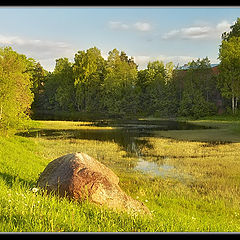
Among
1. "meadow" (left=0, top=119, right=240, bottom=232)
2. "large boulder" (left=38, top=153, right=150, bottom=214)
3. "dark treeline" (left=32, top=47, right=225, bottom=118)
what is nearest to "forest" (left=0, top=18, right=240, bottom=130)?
"dark treeline" (left=32, top=47, right=225, bottom=118)

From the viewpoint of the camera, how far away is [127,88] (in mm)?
85125

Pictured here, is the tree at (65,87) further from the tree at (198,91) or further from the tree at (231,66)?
the tree at (231,66)

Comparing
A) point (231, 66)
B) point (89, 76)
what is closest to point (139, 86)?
point (89, 76)

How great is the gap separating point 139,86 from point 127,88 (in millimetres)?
4169

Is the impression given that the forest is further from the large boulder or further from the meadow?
the large boulder

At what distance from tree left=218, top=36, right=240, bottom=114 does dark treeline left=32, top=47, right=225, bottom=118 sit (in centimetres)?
774

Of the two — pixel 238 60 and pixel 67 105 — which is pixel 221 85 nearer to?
pixel 238 60

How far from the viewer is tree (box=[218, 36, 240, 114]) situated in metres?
53.5

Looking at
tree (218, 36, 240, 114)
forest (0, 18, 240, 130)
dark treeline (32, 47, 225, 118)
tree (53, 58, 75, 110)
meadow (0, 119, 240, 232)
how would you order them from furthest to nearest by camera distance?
tree (53, 58, 75, 110) → dark treeline (32, 47, 225, 118) → forest (0, 18, 240, 130) → tree (218, 36, 240, 114) → meadow (0, 119, 240, 232)

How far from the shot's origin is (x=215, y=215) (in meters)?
9.59

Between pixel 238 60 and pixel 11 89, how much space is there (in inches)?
1872

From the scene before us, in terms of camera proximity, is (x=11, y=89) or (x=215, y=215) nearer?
(x=215, y=215)

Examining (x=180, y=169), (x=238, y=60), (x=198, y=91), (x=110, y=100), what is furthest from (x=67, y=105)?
(x=180, y=169)

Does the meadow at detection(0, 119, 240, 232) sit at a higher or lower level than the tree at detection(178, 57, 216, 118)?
lower
